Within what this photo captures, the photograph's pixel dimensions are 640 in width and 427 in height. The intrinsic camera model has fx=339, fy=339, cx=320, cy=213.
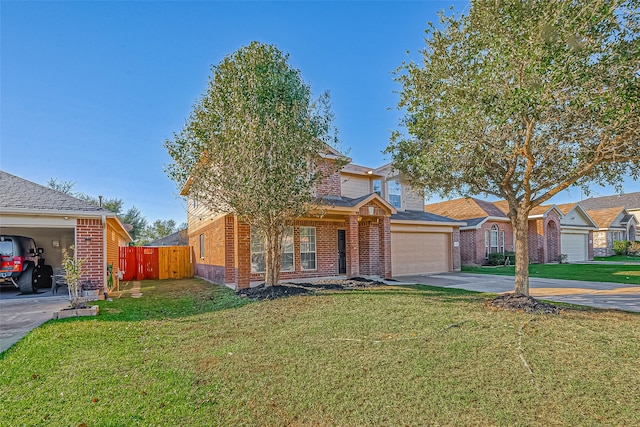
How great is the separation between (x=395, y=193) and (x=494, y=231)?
33.7 feet

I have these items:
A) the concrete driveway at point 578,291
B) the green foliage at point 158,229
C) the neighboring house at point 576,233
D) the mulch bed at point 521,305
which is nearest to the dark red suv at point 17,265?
the mulch bed at point 521,305

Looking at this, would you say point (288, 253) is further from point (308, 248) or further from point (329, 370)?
point (329, 370)

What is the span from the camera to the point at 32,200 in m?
9.86

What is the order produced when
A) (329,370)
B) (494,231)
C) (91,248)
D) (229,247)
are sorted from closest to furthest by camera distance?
(329,370), (91,248), (229,247), (494,231)

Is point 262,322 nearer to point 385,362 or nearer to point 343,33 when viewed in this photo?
point 385,362

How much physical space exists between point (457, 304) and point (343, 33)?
31.4ft

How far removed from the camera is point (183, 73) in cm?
1215

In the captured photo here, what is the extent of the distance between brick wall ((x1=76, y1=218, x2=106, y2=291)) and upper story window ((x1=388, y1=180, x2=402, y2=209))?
41.3ft

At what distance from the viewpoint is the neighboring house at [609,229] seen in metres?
32.5

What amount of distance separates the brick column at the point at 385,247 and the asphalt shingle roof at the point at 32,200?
1008 cm

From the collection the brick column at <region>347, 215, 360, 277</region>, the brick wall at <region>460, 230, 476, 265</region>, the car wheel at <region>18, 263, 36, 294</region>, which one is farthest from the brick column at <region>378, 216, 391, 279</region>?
the car wheel at <region>18, 263, 36, 294</region>

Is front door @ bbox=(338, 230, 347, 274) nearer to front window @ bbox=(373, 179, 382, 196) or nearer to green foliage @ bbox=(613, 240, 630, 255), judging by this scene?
front window @ bbox=(373, 179, 382, 196)

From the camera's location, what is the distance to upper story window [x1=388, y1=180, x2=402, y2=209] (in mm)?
17391

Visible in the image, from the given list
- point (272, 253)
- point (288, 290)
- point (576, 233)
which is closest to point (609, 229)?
point (576, 233)
